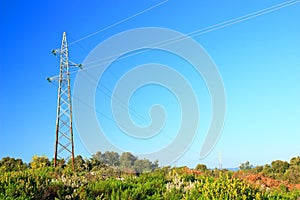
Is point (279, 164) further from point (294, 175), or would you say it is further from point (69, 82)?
point (69, 82)

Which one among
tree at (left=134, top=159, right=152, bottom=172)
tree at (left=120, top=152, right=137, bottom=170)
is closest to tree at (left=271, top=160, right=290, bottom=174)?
tree at (left=120, top=152, right=137, bottom=170)

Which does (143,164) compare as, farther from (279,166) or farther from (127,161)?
(279,166)

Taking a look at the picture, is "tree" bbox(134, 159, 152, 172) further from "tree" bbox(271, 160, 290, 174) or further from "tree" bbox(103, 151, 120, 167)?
"tree" bbox(271, 160, 290, 174)

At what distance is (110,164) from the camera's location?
1891 centimetres

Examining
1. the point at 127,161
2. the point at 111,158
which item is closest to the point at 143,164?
the point at 127,161

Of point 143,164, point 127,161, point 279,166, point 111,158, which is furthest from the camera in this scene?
point 279,166

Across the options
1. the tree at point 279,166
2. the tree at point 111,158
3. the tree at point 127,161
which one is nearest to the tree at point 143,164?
the tree at point 127,161

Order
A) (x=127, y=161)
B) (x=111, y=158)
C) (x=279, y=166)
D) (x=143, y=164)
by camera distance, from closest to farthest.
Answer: (x=143, y=164), (x=127, y=161), (x=111, y=158), (x=279, y=166)

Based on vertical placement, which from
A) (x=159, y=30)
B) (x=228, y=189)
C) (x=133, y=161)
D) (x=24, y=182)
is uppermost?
(x=159, y=30)

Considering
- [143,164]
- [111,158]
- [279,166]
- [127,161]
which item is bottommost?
[143,164]

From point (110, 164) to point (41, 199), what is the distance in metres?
10.8

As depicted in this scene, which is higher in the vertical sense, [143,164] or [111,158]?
[111,158]

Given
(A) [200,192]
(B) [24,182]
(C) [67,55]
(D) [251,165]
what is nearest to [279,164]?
(D) [251,165]

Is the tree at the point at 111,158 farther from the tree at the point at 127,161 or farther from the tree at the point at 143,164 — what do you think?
the tree at the point at 143,164
